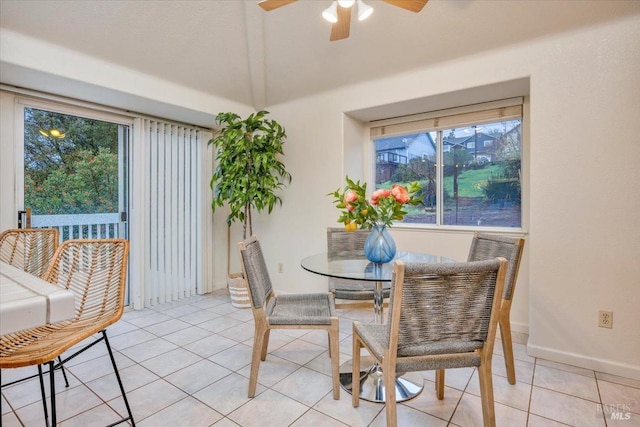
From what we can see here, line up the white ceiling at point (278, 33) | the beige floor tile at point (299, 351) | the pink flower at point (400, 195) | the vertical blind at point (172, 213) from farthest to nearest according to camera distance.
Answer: the vertical blind at point (172, 213) → the beige floor tile at point (299, 351) → the white ceiling at point (278, 33) → the pink flower at point (400, 195)

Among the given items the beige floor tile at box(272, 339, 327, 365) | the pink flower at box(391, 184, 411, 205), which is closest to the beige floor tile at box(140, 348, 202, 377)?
the beige floor tile at box(272, 339, 327, 365)

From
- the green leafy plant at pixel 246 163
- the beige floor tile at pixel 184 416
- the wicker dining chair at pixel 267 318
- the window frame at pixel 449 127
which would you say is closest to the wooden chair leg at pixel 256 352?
the wicker dining chair at pixel 267 318

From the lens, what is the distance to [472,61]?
2678mm

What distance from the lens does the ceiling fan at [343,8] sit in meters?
1.79

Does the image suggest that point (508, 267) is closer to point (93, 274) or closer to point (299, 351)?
point (299, 351)

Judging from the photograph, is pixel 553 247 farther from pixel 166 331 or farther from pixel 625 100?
pixel 166 331

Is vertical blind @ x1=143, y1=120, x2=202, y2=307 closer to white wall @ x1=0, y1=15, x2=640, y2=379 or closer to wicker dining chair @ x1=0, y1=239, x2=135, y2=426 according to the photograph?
white wall @ x1=0, y1=15, x2=640, y2=379

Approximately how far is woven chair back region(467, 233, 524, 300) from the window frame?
0.92 m

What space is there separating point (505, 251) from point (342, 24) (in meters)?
1.68

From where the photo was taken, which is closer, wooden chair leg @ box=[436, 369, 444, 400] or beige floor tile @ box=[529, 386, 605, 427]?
beige floor tile @ box=[529, 386, 605, 427]

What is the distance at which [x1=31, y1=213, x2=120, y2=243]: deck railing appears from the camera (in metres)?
2.96

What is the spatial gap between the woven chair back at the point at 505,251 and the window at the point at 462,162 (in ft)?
2.96

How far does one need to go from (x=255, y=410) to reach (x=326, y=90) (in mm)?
2947

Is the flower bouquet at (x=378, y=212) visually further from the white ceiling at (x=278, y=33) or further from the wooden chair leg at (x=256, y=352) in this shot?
the white ceiling at (x=278, y=33)
